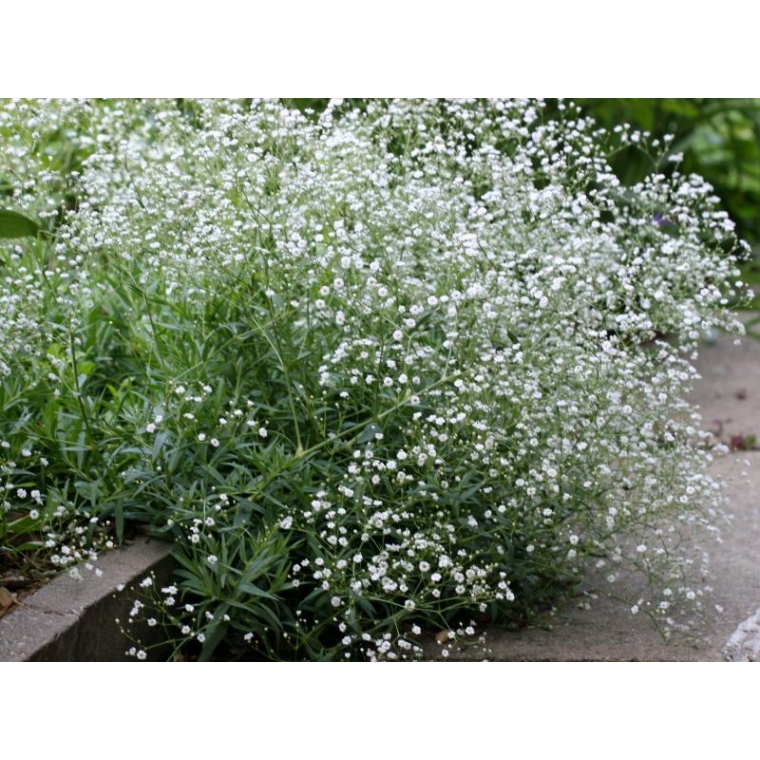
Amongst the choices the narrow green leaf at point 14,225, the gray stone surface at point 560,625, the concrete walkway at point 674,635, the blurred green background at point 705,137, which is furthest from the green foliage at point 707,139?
the narrow green leaf at point 14,225

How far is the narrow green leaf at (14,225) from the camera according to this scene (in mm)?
3525

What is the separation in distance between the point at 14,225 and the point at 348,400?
4.12 feet

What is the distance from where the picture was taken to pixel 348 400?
11.1 ft

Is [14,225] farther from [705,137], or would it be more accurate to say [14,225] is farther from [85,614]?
[705,137]

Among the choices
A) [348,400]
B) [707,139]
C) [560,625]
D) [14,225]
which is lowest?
[560,625]

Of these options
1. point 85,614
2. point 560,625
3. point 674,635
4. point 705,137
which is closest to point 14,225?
point 85,614

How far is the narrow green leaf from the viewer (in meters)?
3.53

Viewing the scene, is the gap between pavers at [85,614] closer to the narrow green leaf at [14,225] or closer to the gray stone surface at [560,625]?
the gray stone surface at [560,625]

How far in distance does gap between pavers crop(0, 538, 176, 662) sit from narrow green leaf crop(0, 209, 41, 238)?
1104 mm

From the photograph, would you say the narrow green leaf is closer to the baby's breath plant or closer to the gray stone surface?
the baby's breath plant

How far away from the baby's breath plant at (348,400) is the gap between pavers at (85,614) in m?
0.09

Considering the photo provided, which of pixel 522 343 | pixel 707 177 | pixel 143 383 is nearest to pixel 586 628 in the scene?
pixel 522 343

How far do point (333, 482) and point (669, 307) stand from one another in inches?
50.3

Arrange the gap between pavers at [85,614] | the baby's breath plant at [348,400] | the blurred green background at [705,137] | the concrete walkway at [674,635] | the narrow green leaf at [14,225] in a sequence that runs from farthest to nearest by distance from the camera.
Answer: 1. the blurred green background at [705,137]
2. the narrow green leaf at [14,225]
3. the concrete walkway at [674,635]
4. the baby's breath plant at [348,400]
5. the gap between pavers at [85,614]
